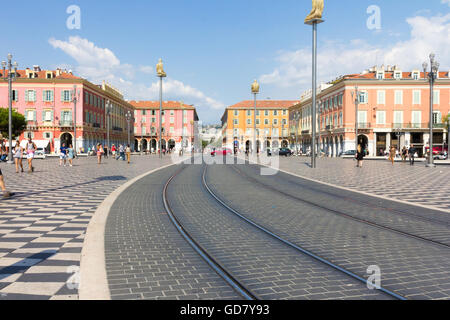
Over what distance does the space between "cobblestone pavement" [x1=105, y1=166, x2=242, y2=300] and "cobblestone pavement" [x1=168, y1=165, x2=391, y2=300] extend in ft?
1.04

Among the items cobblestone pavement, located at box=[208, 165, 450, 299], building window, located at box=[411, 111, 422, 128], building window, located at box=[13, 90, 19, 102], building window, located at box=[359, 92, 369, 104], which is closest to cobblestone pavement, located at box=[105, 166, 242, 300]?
cobblestone pavement, located at box=[208, 165, 450, 299]

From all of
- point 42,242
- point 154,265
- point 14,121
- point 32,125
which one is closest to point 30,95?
point 32,125

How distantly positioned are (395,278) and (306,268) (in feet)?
3.13

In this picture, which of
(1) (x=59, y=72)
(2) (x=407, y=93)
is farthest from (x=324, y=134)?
(1) (x=59, y=72)

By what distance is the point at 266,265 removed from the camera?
15.9 ft

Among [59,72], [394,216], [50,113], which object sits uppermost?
[59,72]

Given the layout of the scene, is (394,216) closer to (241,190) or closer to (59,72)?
(241,190)

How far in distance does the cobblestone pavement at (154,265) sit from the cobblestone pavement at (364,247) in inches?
66.7

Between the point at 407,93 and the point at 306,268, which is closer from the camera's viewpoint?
the point at 306,268

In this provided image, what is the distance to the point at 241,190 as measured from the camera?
13.6m

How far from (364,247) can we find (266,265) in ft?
5.85

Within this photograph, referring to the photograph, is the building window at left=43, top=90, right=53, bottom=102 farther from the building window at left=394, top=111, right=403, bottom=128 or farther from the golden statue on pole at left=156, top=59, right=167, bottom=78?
the building window at left=394, top=111, right=403, bottom=128

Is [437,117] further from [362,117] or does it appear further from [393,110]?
[362,117]

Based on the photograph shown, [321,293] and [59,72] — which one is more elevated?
[59,72]
